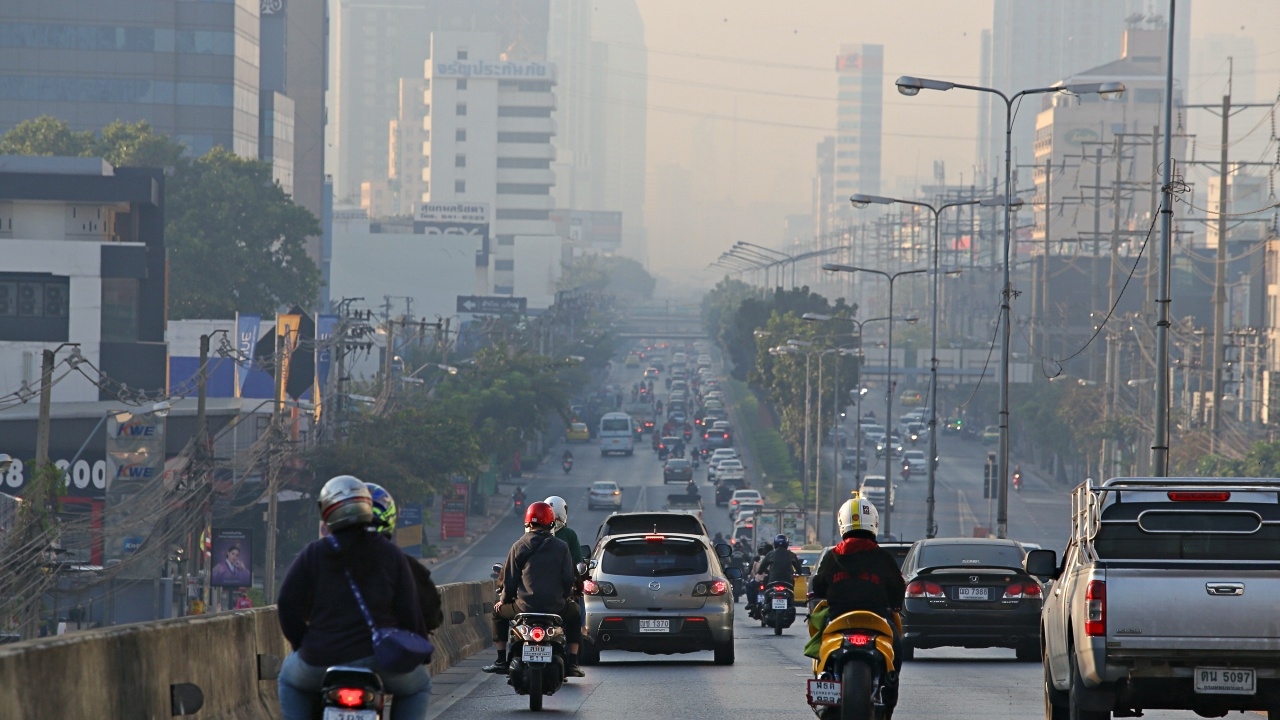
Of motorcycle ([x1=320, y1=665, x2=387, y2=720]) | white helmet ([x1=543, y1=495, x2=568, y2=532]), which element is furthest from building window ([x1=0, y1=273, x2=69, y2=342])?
motorcycle ([x1=320, y1=665, x2=387, y2=720])

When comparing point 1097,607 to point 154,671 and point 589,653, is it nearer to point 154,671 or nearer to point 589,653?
point 154,671

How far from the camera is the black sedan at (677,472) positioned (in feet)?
294

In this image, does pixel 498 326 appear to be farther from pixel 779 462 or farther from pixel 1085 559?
pixel 1085 559

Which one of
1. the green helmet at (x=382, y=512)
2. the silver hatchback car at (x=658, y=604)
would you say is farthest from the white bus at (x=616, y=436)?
the green helmet at (x=382, y=512)

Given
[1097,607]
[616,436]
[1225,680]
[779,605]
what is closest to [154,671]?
[1097,607]

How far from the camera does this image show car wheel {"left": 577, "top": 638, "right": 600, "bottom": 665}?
1920 cm

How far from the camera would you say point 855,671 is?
10336 millimetres

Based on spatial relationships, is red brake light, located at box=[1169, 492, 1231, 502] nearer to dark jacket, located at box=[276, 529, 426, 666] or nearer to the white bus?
dark jacket, located at box=[276, 529, 426, 666]

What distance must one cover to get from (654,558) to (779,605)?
8.96 meters

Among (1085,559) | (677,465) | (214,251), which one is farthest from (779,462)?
(1085,559)

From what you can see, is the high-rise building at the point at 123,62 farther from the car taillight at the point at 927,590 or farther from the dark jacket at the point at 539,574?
the dark jacket at the point at 539,574

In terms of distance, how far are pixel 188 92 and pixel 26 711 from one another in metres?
114

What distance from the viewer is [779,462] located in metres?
107

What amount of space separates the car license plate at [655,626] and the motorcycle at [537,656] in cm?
486
